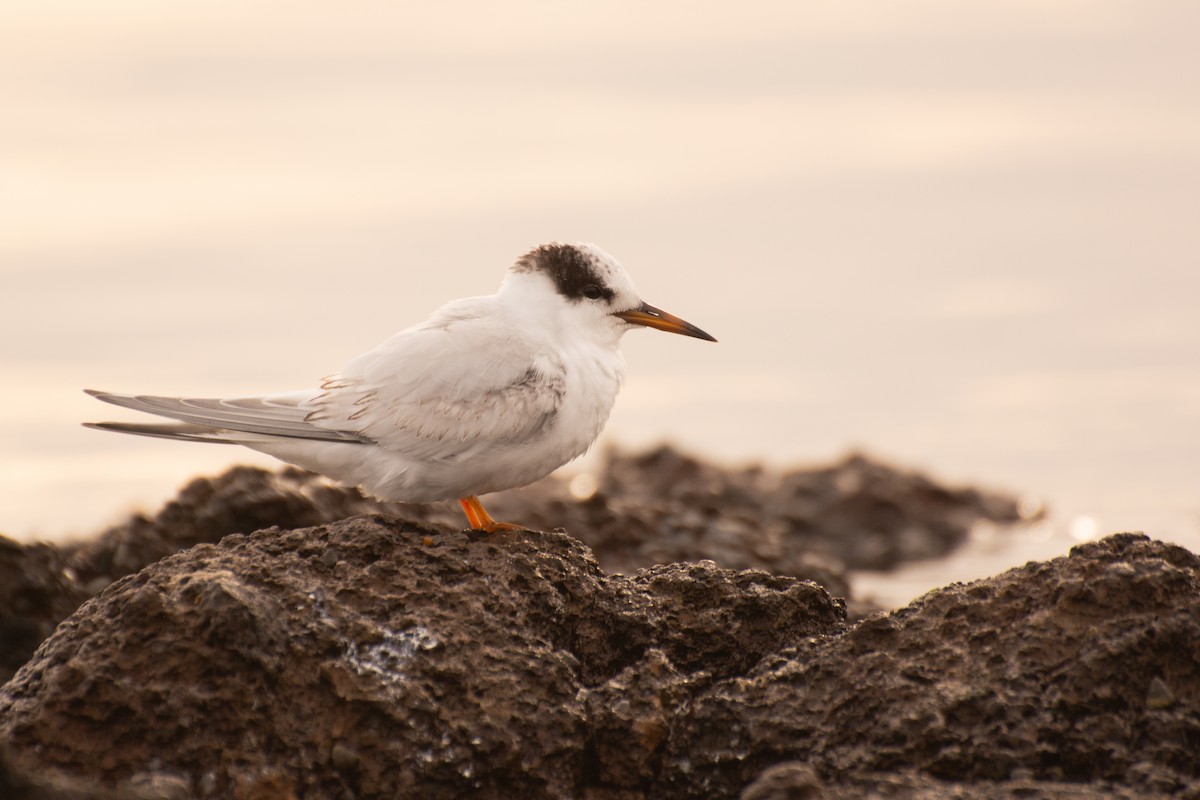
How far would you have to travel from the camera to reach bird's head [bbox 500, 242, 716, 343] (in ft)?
20.2

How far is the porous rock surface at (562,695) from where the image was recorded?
12.7 feet

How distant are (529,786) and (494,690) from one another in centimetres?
29

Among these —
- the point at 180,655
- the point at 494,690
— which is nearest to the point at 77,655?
the point at 180,655

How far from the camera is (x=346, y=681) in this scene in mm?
4020

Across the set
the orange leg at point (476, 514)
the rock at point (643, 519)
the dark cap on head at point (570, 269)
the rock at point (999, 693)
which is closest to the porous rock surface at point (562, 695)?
the rock at point (999, 693)

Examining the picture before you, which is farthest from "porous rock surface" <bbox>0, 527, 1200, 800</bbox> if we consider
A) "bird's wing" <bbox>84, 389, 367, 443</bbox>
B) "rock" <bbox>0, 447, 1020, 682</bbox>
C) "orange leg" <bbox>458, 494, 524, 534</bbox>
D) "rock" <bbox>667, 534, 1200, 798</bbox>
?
"bird's wing" <bbox>84, 389, 367, 443</bbox>

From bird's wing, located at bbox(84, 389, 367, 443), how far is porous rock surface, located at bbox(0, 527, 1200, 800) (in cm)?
132

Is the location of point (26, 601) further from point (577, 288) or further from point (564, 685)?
point (564, 685)

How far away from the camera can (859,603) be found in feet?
30.0

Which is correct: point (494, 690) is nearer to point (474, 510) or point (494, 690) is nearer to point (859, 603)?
point (474, 510)

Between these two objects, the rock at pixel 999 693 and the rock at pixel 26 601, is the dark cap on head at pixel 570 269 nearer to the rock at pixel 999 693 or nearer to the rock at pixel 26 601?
the rock at pixel 999 693

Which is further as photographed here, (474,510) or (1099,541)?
(474,510)

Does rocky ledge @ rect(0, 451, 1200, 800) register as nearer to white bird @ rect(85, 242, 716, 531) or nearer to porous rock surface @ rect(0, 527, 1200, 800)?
porous rock surface @ rect(0, 527, 1200, 800)

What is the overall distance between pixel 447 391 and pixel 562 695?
1729 millimetres
